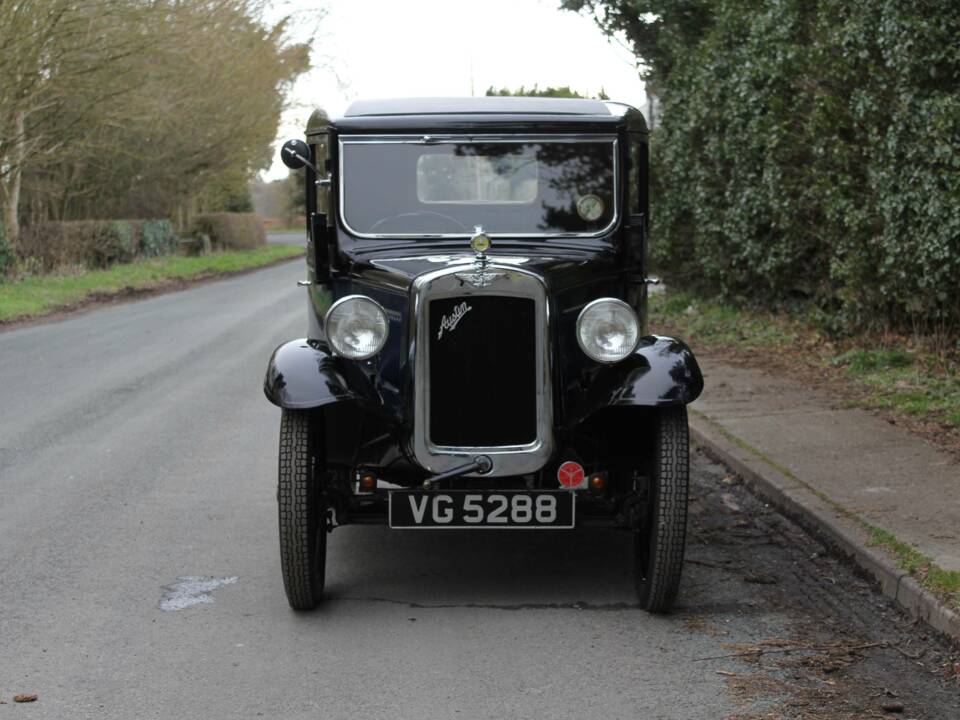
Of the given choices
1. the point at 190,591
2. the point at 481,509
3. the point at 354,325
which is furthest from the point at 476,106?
the point at 190,591

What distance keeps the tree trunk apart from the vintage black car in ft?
69.4

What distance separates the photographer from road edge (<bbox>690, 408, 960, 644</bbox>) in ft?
16.5

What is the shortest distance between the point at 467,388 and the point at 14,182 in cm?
2481

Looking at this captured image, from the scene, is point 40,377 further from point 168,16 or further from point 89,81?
point 168,16

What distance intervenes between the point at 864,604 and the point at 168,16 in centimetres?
2366

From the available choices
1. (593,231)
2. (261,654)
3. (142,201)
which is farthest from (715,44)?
(142,201)

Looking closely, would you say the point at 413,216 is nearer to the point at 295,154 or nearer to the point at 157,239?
the point at 295,154

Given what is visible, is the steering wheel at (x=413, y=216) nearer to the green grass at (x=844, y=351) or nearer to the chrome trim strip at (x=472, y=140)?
the chrome trim strip at (x=472, y=140)

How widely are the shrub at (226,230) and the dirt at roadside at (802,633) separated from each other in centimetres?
Answer: 4019

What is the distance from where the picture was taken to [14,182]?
27.5 meters

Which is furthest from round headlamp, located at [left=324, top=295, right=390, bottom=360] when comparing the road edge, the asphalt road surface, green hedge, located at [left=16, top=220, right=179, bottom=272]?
green hedge, located at [left=16, top=220, right=179, bottom=272]

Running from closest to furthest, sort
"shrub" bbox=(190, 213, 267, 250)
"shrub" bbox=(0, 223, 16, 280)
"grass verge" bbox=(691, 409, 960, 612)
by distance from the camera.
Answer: "grass verge" bbox=(691, 409, 960, 612), "shrub" bbox=(0, 223, 16, 280), "shrub" bbox=(190, 213, 267, 250)

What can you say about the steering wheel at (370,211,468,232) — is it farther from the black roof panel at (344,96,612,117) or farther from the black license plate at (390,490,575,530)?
the black license plate at (390,490,575,530)

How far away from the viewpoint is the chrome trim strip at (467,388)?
5.21 metres
